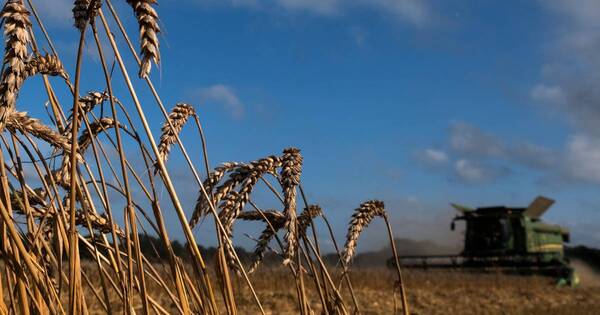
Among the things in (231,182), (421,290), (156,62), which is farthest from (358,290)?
(156,62)

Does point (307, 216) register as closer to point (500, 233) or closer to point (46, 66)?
point (46, 66)

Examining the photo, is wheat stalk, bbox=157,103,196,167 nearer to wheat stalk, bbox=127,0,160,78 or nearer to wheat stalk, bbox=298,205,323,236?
wheat stalk, bbox=298,205,323,236

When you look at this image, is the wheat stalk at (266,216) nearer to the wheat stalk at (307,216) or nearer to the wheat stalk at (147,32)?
the wheat stalk at (307,216)

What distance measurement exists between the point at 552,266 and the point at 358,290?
924 centimetres

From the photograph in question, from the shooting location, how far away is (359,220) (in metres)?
2.40

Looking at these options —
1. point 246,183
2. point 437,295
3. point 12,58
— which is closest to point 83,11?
point 12,58

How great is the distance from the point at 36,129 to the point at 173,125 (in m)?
0.45

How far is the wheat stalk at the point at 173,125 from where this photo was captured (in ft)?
6.69

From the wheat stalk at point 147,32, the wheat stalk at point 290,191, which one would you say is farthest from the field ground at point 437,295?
the wheat stalk at point 147,32

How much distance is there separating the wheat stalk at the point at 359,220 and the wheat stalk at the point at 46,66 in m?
0.95

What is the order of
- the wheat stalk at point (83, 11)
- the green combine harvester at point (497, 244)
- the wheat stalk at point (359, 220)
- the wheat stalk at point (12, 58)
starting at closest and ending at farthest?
the wheat stalk at point (12, 58) → the wheat stalk at point (83, 11) → the wheat stalk at point (359, 220) → the green combine harvester at point (497, 244)

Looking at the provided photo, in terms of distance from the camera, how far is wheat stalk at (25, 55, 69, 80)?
1.68 meters

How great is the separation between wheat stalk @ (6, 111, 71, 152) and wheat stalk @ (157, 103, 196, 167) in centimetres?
33

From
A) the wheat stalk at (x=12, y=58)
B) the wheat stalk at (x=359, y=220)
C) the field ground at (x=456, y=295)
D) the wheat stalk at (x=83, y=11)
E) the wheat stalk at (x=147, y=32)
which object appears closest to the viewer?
the wheat stalk at (x=147, y=32)
